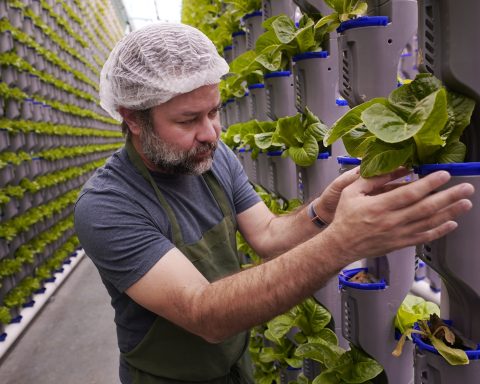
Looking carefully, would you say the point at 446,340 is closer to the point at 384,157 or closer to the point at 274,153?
the point at 384,157

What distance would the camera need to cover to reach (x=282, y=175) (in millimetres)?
1905

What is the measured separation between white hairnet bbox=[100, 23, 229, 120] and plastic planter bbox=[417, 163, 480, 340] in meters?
0.72

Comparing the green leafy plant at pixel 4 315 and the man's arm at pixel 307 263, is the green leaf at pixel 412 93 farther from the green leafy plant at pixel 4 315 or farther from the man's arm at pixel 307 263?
the green leafy plant at pixel 4 315

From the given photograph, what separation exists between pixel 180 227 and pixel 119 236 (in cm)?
22

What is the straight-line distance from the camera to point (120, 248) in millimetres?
1182

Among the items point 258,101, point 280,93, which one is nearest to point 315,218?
point 280,93

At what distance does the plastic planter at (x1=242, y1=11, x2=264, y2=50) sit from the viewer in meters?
2.21

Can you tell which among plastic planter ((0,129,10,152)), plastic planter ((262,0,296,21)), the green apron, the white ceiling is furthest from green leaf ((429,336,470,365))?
the white ceiling

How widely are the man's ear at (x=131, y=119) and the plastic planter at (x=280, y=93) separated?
2.24ft

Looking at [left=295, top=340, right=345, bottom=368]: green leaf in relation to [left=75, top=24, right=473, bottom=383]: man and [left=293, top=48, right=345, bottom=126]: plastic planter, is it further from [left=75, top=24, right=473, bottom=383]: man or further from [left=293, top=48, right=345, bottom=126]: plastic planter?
[left=293, top=48, right=345, bottom=126]: plastic planter

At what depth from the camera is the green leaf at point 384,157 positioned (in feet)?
2.56

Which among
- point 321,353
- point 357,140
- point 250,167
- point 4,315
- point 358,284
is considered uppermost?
point 357,140

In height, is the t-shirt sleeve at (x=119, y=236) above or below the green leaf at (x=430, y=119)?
below

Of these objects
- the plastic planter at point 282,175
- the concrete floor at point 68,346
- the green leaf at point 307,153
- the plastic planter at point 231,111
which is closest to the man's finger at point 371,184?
the green leaf at point 307,153
